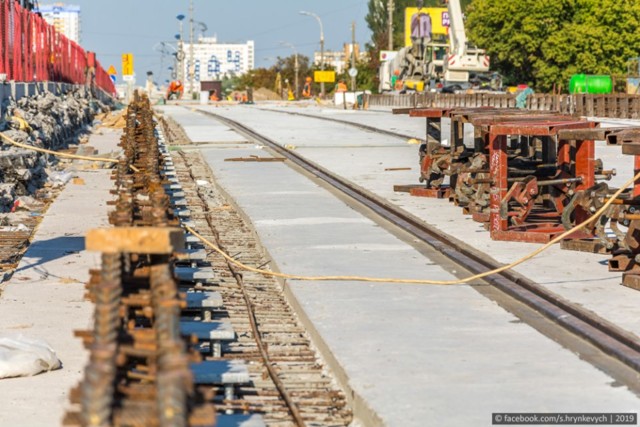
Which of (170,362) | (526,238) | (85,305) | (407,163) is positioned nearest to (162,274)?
(170,362)

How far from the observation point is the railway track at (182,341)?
16.9ft

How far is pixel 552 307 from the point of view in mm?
11273

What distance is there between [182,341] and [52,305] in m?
6.70

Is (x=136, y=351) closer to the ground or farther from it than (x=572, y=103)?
closer to the ground

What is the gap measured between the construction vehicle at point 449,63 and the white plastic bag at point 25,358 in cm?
6900

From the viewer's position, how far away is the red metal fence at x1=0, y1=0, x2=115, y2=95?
30.0 metres

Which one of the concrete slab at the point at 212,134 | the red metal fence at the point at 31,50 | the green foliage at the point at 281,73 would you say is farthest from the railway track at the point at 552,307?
the green foliage at the point at 281,73

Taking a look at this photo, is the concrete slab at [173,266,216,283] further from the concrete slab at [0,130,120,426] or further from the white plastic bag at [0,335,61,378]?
the white plastic bag at [0,335,61,378]

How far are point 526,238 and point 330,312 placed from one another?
509cm

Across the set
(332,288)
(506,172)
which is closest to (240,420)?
(332,288)

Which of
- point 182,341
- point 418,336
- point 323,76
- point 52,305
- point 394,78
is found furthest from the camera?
point 323,76

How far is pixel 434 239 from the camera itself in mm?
16266

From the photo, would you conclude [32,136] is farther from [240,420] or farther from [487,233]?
[240,420]

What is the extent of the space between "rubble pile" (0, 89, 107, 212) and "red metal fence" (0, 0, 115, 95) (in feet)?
2.80
